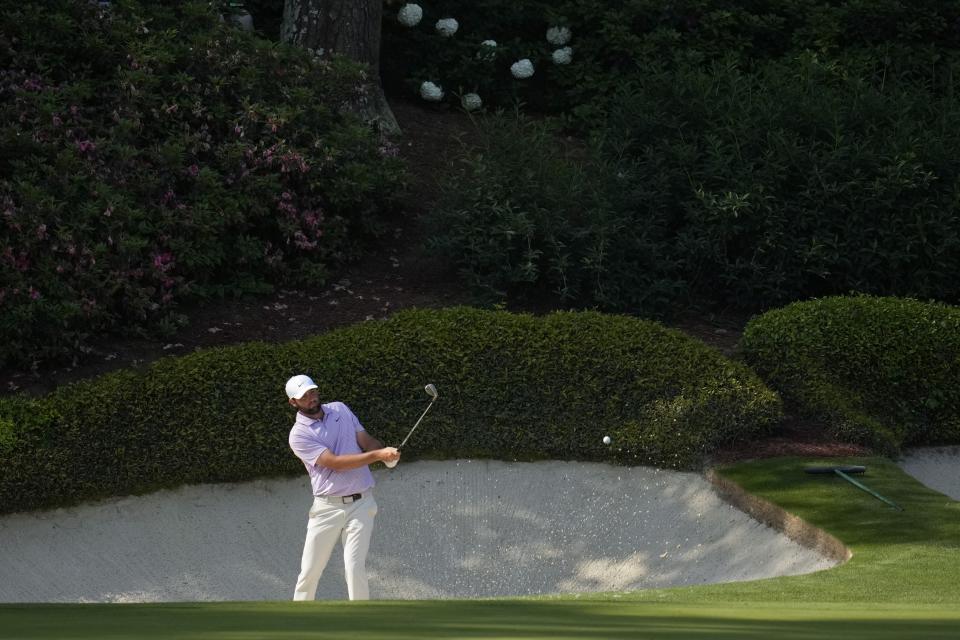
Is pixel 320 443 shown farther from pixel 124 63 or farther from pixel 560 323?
pixel 124 63

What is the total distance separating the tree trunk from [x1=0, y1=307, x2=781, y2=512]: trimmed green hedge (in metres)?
4.82

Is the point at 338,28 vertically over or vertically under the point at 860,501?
over

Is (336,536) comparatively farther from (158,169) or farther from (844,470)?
(158,169)

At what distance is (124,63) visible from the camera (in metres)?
13.9

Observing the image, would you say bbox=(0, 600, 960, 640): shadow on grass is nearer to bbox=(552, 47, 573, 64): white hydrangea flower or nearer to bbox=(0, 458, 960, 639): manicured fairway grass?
bbox=(0, 458, 960, 639): manicured fairway grass

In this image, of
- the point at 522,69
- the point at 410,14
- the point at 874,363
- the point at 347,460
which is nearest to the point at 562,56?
the point at 522,69

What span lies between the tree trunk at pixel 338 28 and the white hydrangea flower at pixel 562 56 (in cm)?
253

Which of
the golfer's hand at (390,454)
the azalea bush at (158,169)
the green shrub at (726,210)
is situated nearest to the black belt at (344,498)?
the golfer's hand at (390,454)

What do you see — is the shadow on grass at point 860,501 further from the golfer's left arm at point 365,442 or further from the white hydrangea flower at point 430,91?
the white hydrangea flower at point 430,91

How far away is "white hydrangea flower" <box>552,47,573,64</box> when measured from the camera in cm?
1764

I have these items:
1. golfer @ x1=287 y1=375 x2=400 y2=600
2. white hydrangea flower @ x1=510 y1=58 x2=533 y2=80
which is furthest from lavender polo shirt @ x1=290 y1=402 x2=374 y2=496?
white hydrangea flower @ x1=510 y1=58 x2=533 y2=80

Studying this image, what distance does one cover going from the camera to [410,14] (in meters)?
17.2

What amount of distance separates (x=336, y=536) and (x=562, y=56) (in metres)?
10.2

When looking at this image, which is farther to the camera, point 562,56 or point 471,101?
point 562,56
